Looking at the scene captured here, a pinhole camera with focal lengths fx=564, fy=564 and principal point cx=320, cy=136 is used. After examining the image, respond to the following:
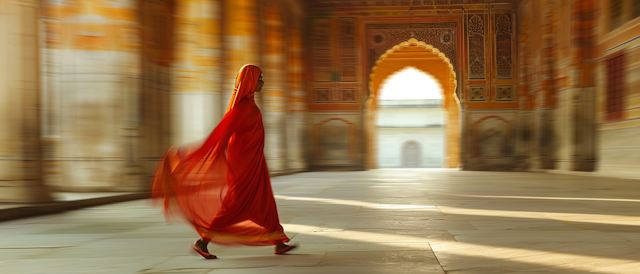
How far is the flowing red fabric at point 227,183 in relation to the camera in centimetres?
273

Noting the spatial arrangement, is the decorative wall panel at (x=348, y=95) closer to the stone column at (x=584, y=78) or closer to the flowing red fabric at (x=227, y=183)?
the stone column at (x=584, y=78)

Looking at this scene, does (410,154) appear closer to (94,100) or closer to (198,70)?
(198,70)

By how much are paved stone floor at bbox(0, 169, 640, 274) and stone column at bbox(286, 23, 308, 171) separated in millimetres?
9702

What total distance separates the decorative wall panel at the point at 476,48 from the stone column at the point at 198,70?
951cm

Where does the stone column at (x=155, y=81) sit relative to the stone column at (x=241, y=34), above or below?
below

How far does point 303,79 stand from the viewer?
50.9ft

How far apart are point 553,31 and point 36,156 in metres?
12.0

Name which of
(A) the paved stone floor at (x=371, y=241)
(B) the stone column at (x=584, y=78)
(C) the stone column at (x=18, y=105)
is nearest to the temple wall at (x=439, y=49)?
(B) the stone column at (x=584, y=78)

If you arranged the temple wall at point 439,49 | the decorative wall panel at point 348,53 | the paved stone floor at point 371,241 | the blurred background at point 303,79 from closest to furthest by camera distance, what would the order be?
the paved stone floor at point 371,241, the blurred background at point 303,79, the temple wall at point 439,49, the decorative wall panel at point 348,53

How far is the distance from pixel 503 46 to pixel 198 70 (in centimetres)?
1020

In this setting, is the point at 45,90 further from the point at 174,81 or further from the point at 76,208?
the point at 174,81

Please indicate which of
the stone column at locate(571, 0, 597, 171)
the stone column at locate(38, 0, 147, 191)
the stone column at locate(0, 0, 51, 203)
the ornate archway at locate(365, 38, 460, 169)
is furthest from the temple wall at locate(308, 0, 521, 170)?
the stone column at locate(0, 0, 51, 203)

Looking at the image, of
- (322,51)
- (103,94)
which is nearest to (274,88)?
(322,51)

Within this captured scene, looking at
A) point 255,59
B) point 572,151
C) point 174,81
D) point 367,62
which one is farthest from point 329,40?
point 174,81
